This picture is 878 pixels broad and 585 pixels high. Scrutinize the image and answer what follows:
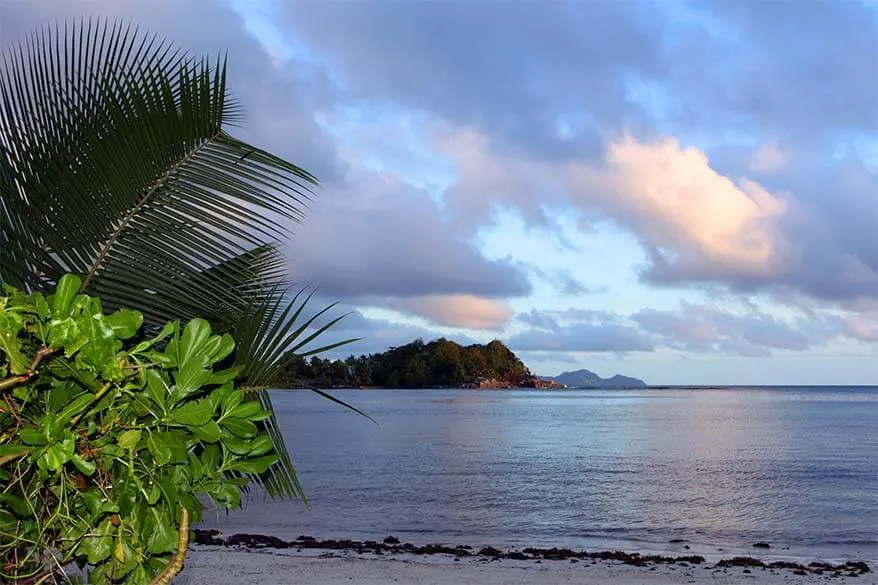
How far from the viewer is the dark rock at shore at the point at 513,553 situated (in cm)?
1446

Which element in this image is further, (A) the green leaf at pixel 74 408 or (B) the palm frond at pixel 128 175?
(B) the palm frond at pixel 128 175

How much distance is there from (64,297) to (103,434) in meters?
0.27

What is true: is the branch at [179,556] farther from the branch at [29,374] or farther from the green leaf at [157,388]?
the branch at [29,374]

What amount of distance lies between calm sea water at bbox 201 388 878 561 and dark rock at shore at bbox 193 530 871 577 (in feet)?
3.49

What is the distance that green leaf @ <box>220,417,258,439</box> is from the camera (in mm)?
1514

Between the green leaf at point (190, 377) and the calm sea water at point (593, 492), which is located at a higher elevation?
the green leaf at point (190, 377)

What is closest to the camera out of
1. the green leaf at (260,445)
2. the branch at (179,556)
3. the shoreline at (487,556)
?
the branch at (179,556)

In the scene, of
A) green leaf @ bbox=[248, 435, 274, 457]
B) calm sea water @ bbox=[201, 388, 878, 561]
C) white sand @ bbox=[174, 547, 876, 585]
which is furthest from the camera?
calm sea water @ bbox=[201, 388, 878, 561]

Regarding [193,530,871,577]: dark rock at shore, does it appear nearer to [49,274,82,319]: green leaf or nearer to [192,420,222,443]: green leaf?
[192,420,222,443]: green leaf

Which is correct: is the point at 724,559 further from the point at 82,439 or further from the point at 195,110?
the point at 82,439

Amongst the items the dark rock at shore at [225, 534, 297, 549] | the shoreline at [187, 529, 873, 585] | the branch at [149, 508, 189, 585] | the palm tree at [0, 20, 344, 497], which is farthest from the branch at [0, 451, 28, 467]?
the dark rock at shore at [225, 534, 297, 549]

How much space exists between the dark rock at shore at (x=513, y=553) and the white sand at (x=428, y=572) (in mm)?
485

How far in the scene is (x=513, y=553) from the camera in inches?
611

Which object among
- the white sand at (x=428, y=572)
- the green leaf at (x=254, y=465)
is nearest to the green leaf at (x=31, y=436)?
the green leaf at (x=254, y=465)
